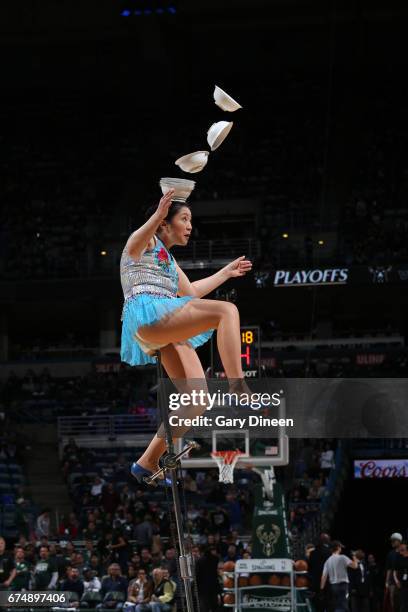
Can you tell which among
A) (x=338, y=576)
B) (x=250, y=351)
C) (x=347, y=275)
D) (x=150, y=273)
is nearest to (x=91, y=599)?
(x=338, y=576)

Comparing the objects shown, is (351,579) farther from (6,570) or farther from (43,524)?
(43,524)

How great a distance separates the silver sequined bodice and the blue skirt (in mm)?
36

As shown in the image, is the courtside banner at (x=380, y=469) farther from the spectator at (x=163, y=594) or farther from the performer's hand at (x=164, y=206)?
the performer's hand at (x=164, y=206)

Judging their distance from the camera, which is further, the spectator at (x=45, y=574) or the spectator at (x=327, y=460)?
the spectator at (x=327, y=460)

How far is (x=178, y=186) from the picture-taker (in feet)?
16.3

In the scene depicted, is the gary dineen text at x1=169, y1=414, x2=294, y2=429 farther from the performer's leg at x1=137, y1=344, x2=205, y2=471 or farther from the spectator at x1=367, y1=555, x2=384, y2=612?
the spectator at x1=367, y1=555, x2=384, y2=612

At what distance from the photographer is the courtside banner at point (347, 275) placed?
21703mm

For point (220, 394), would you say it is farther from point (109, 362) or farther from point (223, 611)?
point (109, 362)

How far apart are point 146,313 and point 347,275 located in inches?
677

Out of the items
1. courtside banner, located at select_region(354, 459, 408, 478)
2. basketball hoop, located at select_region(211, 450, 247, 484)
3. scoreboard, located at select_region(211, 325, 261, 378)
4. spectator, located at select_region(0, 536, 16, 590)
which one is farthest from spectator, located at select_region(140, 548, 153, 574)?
basketball hoop, located at select_region(211, 450, 247, 484)

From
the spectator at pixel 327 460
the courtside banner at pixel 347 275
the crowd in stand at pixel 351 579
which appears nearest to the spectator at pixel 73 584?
the crowd in stand at pixel 351 579

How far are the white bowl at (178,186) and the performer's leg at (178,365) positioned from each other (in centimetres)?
67

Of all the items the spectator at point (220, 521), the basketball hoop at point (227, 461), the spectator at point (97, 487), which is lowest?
the spectator at point (220, 521)

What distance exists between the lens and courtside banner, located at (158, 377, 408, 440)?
500cm
